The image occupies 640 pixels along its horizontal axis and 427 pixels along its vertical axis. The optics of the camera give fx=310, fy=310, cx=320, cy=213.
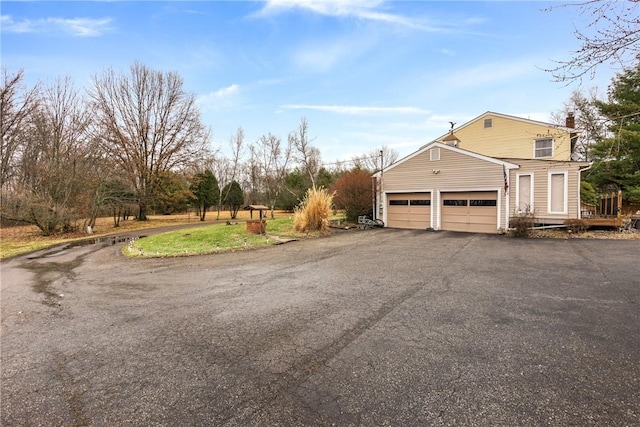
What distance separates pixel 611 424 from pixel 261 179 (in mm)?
34683

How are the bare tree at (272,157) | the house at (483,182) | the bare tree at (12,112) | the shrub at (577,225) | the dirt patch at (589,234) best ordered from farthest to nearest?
the bare tree at (272,157)
the bare tree at (12,112)
the house at (483,182)
the shrub at (577,225)
the dirt patch at (589,234)

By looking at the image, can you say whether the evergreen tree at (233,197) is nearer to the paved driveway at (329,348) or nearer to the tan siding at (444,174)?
the tan siding at (444,174)

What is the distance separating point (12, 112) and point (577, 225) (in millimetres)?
29645

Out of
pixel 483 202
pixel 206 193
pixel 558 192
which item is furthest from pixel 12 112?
pixel 558 192

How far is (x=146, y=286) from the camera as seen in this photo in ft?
20.2

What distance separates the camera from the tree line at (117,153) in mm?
16422

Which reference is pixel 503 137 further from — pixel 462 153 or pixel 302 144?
pixel 302 144

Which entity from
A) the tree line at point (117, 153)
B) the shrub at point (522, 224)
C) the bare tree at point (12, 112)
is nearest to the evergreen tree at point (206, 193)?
the tree line at point (117, 153)

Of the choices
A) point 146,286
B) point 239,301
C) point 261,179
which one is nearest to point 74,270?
point 146,286

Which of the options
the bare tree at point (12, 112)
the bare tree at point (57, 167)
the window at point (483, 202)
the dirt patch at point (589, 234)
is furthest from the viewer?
the bare tree at point (12, 112)

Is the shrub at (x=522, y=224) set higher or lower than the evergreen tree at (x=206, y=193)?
lower

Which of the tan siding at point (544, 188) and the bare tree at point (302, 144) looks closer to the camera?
the tan siding at point (544, 188)

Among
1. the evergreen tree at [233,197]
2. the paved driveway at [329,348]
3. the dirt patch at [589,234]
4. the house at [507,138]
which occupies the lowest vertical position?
the paved driveway at [329,348]

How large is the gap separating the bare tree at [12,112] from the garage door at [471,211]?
24.2m
